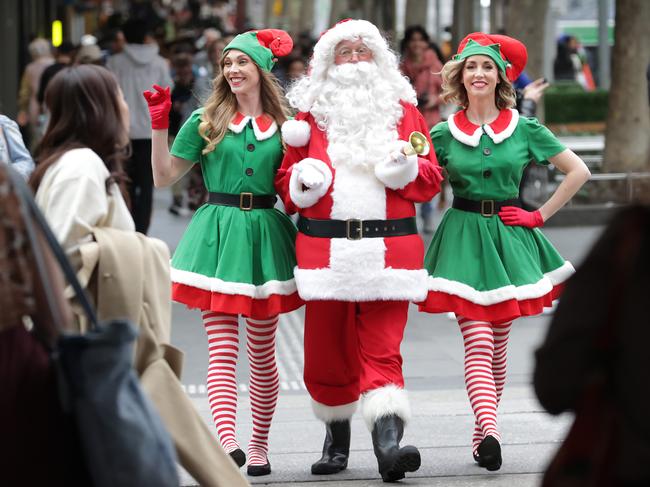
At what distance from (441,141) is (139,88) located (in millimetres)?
6977

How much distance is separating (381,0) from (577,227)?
77.0ft

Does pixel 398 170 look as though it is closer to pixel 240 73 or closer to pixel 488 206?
pixel 488 206

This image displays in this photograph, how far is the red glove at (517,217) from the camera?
6.20m

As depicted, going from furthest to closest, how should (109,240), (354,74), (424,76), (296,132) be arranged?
(424,76) → (354,74) → (296,132) → (109,240)

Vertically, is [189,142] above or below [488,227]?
above

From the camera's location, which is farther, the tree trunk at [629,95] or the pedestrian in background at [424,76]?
the tree trunk at [629,95]

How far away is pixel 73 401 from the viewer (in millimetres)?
3186

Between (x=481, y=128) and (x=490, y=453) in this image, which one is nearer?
(x=490, y=453)

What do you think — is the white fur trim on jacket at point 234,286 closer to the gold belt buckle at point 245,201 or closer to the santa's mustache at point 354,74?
the gold belt buckle at point 245,201

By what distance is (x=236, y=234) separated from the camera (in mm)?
6008

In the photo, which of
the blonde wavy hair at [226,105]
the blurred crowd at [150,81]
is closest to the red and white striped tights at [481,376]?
the blonde wavy hair at [226,105]

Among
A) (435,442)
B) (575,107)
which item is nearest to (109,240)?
(435,442)

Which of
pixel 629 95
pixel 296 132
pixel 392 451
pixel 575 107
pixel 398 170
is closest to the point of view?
pixel 392 451

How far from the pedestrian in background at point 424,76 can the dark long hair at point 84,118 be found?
979 centimetres
